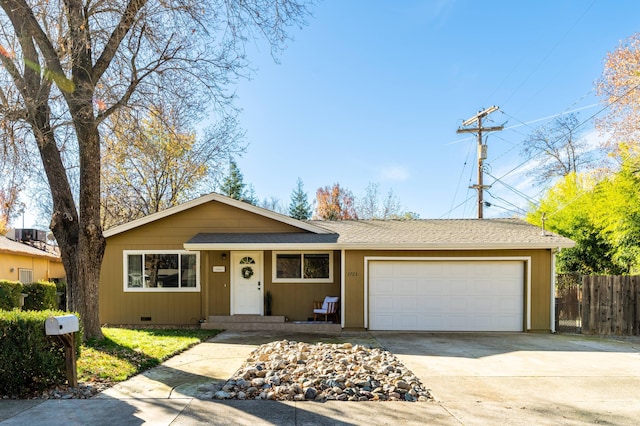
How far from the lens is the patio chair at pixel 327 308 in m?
10.8

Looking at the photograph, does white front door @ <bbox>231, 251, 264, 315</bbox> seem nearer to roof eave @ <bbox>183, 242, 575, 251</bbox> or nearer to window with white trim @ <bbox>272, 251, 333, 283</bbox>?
window with white trim @ <bbox>272, 251, 333, 283</bbox>

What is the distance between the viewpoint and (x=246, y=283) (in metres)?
11.6

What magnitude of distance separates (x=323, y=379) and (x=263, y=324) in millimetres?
5543

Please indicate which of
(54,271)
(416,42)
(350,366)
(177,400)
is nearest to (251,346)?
(350,366)

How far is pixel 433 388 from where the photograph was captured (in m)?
5.46

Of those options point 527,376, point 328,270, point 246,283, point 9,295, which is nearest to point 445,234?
point 328,270

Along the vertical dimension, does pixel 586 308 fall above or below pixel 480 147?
below

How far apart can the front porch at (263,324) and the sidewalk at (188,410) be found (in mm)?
4902

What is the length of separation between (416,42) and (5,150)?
11.8 metres

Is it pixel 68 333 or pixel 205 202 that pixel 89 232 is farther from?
pixel 205 202

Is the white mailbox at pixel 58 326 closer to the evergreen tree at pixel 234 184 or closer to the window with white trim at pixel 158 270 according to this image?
the window with white trim at pixel 158 270

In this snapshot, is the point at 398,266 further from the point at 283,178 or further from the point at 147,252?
the point at 283,178

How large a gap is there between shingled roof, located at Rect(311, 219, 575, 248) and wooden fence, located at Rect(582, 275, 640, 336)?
1312 millimetres

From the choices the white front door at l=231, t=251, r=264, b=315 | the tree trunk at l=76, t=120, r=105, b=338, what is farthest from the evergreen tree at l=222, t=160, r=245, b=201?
the tree trunk at l=76, t=120, r=105, b=338
